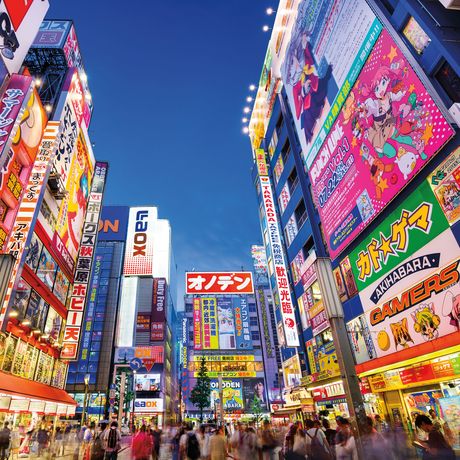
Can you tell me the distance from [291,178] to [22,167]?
72.1 feet

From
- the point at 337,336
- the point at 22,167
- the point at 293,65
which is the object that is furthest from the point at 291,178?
the point at 337,336

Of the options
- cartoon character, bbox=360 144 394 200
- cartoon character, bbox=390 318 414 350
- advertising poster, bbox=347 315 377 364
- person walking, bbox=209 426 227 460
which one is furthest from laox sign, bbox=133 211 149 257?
person walking, bbox=209 426 227 460

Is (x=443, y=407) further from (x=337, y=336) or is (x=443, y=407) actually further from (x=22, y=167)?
(x=22, y=167)

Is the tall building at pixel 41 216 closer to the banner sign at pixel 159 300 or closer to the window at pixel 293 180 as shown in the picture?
the window at pixel 293 180

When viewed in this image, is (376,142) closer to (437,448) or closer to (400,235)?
(400,235)

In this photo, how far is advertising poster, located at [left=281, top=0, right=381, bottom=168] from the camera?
16.6m

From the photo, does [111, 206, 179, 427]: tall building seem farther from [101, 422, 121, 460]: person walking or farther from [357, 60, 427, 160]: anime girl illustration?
[357, 60, 427, 160]: anime girl illustration

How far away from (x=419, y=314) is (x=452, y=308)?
1791 millimetres

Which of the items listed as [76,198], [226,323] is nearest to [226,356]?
[226,323]

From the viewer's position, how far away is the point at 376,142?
15125 mm

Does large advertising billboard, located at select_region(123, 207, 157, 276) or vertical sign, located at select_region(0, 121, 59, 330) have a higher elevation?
large advertising billboard, located at select_region(123, 207, 157, 276)

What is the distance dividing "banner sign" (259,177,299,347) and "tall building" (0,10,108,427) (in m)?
15.7

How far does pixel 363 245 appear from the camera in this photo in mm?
17094

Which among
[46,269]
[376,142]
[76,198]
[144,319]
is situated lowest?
[46,269]
